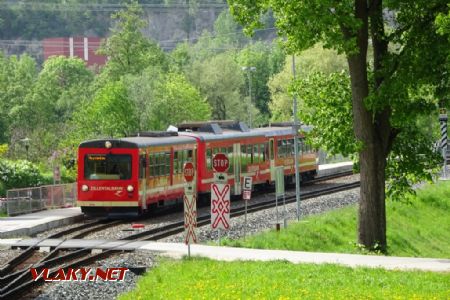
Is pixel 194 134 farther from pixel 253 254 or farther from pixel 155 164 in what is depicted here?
pixel 253 254

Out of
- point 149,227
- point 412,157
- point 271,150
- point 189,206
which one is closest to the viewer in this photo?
point 189,206

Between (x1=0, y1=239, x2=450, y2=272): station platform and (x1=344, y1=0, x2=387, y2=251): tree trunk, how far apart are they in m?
2.67

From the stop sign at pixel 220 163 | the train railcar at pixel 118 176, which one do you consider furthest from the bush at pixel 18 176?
the stop sign at pixel 220 163

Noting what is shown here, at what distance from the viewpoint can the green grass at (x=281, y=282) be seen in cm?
2020

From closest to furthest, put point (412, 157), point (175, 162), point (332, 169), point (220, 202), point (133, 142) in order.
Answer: point (220, 202) → point (412, 157) → point (133, 142) → point (175, 162) → point (332, 169)

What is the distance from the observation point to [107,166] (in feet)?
130

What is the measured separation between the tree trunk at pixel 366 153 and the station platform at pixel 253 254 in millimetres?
2667

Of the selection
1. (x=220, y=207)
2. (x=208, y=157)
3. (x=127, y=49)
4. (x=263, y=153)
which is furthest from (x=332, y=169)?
(x=127, y=49)

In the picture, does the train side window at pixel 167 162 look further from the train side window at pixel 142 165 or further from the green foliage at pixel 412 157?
the green foliage at pixel 412 157

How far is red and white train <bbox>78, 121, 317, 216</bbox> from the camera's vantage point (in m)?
39.4

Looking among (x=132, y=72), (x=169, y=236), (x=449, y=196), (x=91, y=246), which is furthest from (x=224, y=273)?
(x=132, y=72)

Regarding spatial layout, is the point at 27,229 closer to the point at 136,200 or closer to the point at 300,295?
the point at 136,200

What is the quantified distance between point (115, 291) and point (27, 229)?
13997 mm

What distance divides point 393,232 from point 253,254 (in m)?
14.2
